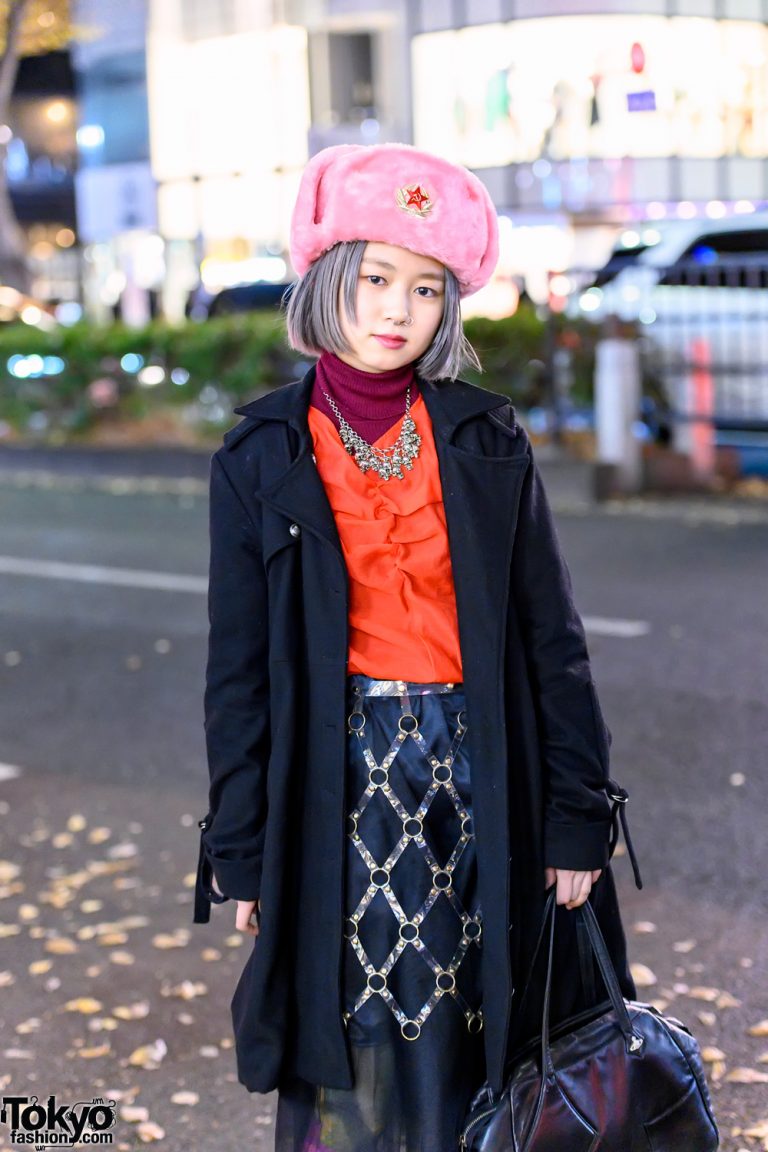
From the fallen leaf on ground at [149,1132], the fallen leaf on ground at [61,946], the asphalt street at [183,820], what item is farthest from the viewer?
the fallen leaf on ground at [61,946]

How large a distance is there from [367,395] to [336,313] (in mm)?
143

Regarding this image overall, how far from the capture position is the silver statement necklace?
2.62 metres

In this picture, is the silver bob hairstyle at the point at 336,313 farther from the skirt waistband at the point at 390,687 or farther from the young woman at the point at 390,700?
the skirt waistband at the point at 390,687

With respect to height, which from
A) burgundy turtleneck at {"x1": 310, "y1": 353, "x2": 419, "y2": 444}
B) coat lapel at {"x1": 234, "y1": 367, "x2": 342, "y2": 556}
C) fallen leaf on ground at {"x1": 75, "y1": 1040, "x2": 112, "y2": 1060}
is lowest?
fallen leaf on ground at {"x1": 75, "y1": 1040, "x2": 112, "y2": 1060}

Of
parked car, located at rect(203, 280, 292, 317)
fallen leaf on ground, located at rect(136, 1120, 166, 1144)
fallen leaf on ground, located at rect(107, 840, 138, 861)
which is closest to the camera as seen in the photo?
fallen leaf on ground, located at rect(136, 1120, 166, 1144)

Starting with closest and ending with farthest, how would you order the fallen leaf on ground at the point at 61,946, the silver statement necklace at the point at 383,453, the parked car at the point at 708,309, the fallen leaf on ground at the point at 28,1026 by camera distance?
the silver statement necklace at the point at 383,453, the fallen leaf on ground at the point at 28,1026, the fallen leaf on ground at the point at 61,946, the parked car at the point at 708,309

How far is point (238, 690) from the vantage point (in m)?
2.59

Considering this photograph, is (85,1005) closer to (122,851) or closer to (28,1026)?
(28,1026)

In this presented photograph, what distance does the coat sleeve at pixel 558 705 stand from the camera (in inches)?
102

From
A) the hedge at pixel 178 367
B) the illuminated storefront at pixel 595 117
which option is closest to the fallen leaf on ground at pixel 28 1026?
the hedge at pixel 178 367

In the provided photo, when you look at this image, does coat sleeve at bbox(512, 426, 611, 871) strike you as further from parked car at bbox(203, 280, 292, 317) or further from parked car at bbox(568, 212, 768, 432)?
parked car at bbox(203, 280, 292, 317)

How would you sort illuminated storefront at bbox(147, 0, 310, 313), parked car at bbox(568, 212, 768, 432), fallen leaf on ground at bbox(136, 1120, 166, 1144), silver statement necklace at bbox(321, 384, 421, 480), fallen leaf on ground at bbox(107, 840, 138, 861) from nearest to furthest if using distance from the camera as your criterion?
1. silver statement necklace at bbox(321, 384, 421, 480)
2. fallen leaf on ground at bbox(136, 1120, 166, 1144)
3. fallen leaf on ground at bbox(107, 840, 138, 861)
4. parked car at bbox(568, 212, 768, 432)
5. illuminated storefront at bbox(147, 0, 310, 313)

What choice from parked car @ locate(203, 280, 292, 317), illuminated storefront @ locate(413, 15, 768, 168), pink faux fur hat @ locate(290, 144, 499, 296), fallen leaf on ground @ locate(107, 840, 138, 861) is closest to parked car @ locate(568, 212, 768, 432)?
parked car @ locate(203, 280, 292, 317)
